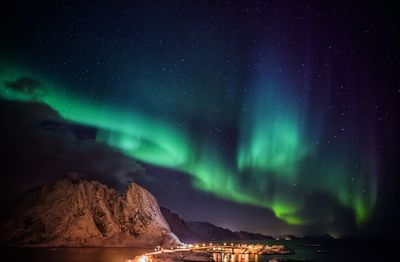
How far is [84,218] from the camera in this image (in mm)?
154500

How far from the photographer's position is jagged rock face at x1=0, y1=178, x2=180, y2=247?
145500mm

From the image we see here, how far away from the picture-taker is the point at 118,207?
170125 mm

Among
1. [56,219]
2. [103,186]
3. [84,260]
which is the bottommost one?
[84,260]

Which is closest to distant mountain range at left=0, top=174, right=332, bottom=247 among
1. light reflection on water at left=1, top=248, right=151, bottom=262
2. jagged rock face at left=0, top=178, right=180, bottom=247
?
jagged rock face at left=0, top=178, right=180, bottom=247

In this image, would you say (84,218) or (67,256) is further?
(84,218)

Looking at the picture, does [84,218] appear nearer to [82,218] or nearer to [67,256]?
[82,218]

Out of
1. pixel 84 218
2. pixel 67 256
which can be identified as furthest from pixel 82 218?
pixel 67 256

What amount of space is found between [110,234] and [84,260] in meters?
73.0

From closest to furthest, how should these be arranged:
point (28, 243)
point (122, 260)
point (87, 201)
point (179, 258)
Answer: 1. point (122, 260)
2. point (179, 258)
3. point (28, 243)
4. point (87, 201)

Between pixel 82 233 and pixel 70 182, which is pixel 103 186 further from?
pixel 82 233

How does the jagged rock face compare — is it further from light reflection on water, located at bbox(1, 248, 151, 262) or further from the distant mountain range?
light reflection on water, located at bbox(1, 248, 151, 262)

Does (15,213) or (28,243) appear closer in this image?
(28,243)

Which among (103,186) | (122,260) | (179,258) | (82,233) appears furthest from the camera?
(103,186)

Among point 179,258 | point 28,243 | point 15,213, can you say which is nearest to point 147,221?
point 28,243
